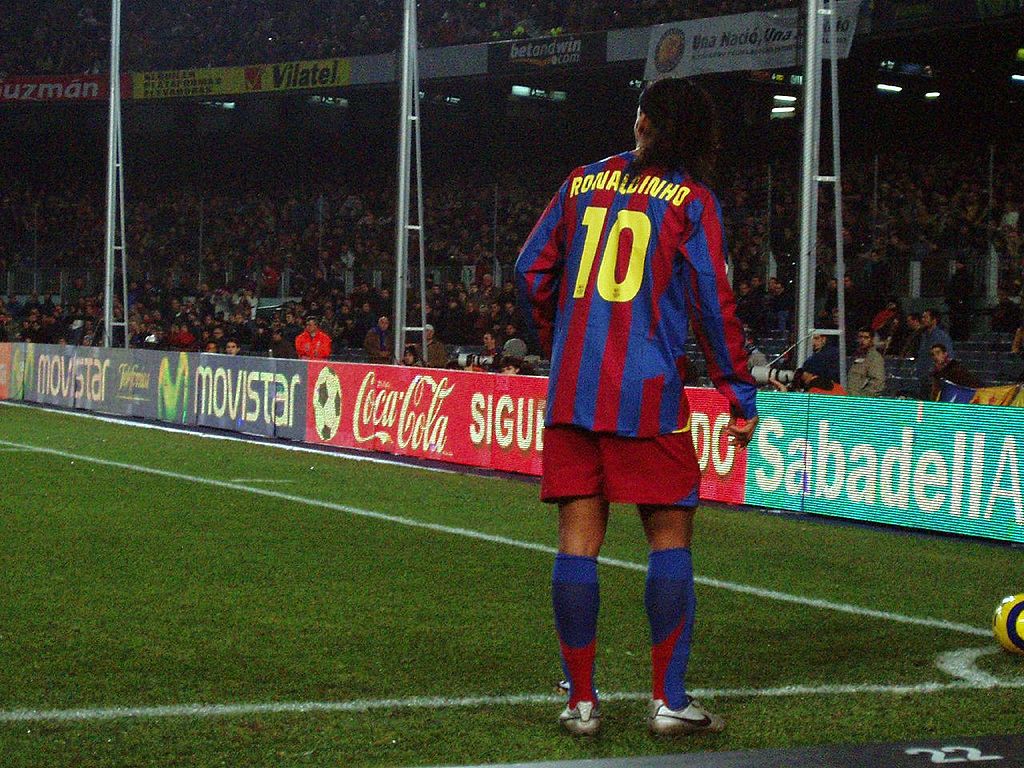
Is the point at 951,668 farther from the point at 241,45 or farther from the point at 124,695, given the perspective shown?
the point at 241,45

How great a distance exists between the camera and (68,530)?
9.36 meters

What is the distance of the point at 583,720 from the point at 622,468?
0.70 meters

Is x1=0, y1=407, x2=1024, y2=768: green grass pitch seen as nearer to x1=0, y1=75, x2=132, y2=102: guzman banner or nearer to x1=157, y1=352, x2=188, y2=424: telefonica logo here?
x1=157, y1=352, x2=188, y2=424: telefonica logo

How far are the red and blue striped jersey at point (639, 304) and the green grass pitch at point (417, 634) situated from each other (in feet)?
3.08

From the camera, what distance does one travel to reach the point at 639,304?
420cm

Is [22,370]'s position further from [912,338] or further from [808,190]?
[808,190]

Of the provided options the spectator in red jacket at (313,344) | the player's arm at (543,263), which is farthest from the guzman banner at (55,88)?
the player's arm at (543,263)

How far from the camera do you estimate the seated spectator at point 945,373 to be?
14656 mm

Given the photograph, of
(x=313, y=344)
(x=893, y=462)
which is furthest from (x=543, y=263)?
(x=313, y=344)

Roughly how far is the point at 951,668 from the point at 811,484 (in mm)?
5945

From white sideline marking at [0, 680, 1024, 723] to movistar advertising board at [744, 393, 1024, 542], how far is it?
5.06 meters

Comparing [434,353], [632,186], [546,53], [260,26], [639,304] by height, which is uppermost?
[260,26]

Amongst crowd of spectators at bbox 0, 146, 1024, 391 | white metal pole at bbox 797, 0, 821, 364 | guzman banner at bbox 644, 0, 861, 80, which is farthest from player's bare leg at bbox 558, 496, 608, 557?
guzman banner at bbox 644, 0, 861, 80

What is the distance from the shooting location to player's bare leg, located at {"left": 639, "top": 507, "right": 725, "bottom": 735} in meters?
4.26
